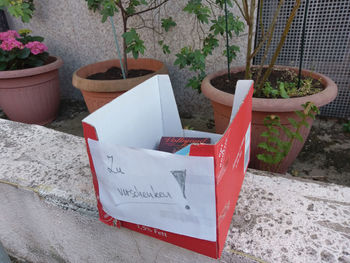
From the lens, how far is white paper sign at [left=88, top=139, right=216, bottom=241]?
601 millimetres

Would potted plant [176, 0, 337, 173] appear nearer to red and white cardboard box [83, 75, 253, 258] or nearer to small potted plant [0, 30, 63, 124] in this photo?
red and white cardboard box [83, 75, 253, 258]

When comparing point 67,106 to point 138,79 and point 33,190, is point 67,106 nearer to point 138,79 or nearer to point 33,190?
point 138,79

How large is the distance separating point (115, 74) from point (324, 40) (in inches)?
70.7

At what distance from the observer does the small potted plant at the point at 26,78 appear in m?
2.45

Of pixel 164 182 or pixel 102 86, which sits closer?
pixel 164 182

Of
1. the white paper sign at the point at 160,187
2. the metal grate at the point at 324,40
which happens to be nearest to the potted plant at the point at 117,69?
the metal grate at the point at 324,40

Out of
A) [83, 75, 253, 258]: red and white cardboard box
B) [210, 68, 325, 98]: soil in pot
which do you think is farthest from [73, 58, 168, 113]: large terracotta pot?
[83, 75, 253, 258]: red and white cardboard box

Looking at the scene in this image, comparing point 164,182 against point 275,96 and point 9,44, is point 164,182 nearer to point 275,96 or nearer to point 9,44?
point 275,96

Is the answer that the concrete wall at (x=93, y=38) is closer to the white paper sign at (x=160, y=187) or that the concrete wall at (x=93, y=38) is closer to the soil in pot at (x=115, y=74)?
the soil in pot at (x=115, y=74)

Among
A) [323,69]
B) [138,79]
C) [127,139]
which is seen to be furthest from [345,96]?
[127,139]

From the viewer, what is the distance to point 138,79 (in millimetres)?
2041

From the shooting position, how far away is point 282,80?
5.54ft

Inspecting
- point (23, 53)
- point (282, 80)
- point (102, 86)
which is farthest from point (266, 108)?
point (23, 53)

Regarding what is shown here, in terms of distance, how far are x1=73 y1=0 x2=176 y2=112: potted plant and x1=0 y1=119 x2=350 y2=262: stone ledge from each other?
0.72 m
